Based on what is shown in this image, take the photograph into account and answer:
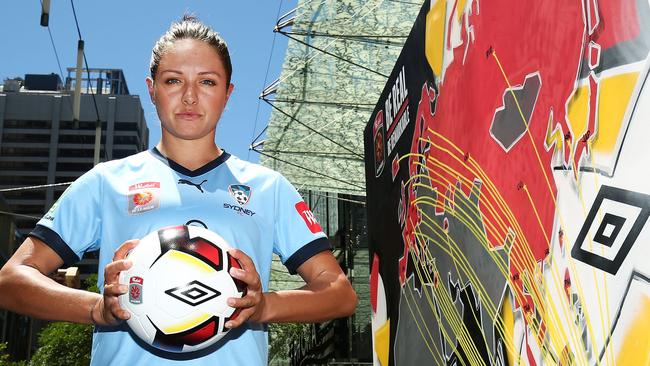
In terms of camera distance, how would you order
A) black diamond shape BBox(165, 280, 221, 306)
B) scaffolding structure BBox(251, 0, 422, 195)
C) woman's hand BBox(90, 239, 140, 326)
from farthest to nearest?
scaffolding structure BBox(251, 0, 422, 195), black diamond shape BBox(165, 280, 221, 306), woman's hand BBox(90, 239, 140, 326)

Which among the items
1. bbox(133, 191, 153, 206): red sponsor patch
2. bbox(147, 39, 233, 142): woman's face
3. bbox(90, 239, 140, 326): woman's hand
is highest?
bbox(147, 39, 233, 142): woman's face

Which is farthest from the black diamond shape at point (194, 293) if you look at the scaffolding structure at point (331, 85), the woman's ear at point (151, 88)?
the scaffolding structure at point (331, 85)

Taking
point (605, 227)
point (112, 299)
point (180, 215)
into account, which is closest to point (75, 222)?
point (180, 215)

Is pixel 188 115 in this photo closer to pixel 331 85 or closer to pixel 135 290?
pixel 135 290

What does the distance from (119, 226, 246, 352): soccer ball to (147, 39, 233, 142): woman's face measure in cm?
49

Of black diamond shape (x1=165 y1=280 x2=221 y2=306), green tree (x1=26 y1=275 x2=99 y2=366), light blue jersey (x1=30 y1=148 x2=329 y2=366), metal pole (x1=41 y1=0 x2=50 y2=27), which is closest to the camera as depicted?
black diamond shape (x1=165 y1=280 x2=221 y2=306)

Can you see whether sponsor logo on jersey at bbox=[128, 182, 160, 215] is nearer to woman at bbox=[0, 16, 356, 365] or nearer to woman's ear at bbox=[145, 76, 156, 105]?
woman at bbox=[0, 16, 356, 365]

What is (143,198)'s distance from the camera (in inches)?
108

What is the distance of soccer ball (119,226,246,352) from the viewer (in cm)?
245

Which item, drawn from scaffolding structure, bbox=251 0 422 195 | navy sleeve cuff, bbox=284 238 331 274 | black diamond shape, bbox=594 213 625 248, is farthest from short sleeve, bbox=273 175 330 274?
scaffolding structure, bbox=251 0 422 195

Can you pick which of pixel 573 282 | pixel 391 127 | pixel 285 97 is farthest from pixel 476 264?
pixel 285 97

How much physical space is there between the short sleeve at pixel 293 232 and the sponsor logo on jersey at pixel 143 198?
44 centimetres

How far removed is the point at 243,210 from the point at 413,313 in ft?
10.2

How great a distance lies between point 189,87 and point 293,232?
63 cm
